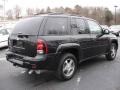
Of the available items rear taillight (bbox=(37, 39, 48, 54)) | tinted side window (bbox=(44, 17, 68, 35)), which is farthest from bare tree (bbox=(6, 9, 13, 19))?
rear taillight (bbox=(37, 39, 48, 54))

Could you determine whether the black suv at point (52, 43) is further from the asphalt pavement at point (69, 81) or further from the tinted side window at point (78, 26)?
the asphalt pavement at point (69, 81)

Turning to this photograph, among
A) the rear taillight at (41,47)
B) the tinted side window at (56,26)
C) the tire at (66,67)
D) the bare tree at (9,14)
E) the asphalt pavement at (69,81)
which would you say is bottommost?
the asphalt pavement at (69,81)

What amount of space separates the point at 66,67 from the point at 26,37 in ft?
4.73

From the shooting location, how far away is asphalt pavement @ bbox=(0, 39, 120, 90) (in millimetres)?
4836

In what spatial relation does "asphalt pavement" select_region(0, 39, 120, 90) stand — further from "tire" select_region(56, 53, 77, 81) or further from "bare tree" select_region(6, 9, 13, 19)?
"bare tree" select_region(6, 9, 13, 19)

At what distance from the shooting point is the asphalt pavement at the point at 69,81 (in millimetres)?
4836

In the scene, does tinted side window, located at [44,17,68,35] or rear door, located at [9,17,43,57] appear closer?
rear door, located at [9,17,43,57]

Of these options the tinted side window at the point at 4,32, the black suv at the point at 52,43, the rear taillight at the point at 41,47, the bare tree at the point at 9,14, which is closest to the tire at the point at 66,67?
the black suv at the point at 52,43

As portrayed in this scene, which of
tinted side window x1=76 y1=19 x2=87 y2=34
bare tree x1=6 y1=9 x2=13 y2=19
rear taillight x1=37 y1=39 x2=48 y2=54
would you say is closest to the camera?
rear taillight x1=37 y1=39 x2=48 y2=54

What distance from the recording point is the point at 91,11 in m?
58.5

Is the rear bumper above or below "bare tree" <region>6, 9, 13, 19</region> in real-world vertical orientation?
below

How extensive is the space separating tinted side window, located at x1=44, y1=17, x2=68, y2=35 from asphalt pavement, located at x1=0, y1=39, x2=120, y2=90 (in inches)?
55.4

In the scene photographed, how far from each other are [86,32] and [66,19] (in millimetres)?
985

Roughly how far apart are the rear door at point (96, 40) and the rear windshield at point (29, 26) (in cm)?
213
